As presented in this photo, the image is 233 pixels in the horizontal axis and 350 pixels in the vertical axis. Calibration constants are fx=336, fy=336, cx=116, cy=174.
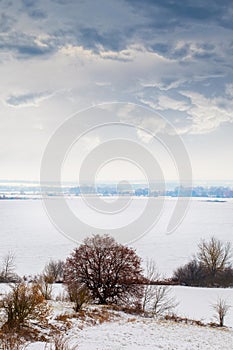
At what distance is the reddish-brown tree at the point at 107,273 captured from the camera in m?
19.8

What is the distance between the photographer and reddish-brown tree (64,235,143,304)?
1980cm

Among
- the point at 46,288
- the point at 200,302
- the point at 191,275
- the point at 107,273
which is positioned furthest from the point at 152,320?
the point at 191,275

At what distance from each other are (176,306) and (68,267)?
7197 mm

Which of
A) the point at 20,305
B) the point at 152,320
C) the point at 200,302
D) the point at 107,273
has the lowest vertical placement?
the point at 200,302

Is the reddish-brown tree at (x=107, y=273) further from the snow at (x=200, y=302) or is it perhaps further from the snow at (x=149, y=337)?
the snow at (x=149, y=337)

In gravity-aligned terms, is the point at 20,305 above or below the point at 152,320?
above

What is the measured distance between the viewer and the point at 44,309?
11242 mm

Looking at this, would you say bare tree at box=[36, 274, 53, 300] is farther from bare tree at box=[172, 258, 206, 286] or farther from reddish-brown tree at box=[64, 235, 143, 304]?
bare tree at box=[172, 258, 206, 286]

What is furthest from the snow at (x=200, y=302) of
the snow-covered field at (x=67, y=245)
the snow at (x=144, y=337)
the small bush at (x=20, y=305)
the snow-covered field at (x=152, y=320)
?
the snow-covered field at (x=67, y=245)

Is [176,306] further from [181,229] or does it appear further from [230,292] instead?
[181,229]

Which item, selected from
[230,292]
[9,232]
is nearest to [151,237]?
[9,232]

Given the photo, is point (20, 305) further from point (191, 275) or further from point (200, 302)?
point (191, 275)

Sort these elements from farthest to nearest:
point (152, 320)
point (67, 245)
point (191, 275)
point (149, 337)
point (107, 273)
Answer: point (67, 245) < point (191, 275) < point (107, 273) < point (152, 320) < point (149, 337)

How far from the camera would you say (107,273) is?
20.2 meters
